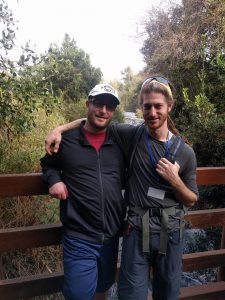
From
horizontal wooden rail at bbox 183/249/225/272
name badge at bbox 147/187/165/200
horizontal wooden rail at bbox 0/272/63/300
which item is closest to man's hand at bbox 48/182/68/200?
name badge at bbox 147/187/165/200

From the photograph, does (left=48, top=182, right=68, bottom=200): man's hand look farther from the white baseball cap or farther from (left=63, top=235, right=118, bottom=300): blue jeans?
the white baseball cap

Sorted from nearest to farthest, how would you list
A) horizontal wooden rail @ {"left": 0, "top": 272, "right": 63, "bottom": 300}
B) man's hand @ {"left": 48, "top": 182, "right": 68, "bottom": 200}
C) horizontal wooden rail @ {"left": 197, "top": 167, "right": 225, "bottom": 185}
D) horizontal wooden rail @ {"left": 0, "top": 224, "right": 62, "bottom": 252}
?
man's hand @ {"left": 48, "top": 182, "right": 68, "bottom": 200}, horizontal wooden rail @ {"left": 0, "top": 224, "right": 62, "bottom": 252}, horizontal wooden rail @ {"left": 0, "top": 272, "right": 63, "bottom": 300}, horizontal wooden rail @ {"left": 197, "top": 167, "right": 225, "bottom": 185}

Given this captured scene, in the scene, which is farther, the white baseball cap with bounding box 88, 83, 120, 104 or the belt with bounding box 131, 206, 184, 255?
the white baseball cap with bounding box 88, 83, 120, 104

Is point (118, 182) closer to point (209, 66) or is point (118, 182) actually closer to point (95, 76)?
point (209, 66)

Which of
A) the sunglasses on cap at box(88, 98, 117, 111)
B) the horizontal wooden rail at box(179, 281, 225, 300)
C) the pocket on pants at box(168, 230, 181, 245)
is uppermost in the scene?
the sunglasses on cap at box(88, 98, 117, 111)

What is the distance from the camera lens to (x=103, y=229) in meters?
2.18

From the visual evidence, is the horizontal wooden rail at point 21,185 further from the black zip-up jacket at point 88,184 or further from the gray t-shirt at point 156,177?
the gray t-shirt at point 156,177

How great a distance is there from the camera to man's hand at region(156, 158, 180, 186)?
1980mm

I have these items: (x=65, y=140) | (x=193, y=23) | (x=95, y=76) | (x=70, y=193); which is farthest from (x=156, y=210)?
(x=95, y=76)

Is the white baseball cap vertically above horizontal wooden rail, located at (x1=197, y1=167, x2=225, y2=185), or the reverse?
the white baseball cap

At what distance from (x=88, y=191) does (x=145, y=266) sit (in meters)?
0.56

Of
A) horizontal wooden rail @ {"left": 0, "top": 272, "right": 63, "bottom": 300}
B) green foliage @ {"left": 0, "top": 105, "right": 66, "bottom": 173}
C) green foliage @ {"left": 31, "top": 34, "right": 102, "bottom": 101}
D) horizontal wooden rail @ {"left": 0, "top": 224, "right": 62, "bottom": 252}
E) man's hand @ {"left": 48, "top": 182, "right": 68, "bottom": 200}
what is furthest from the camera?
green foliage @ {"left": 0, "top": 105, "right": 66, "bottom": 173}

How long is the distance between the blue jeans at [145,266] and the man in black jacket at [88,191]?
0.52 feet

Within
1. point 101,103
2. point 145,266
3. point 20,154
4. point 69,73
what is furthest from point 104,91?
point 69,73
